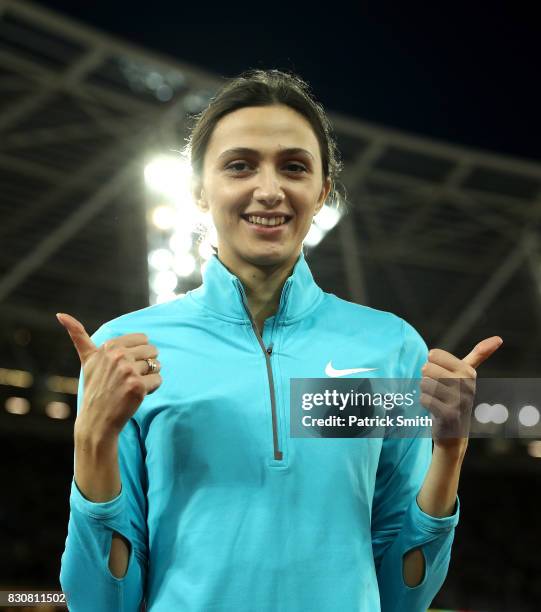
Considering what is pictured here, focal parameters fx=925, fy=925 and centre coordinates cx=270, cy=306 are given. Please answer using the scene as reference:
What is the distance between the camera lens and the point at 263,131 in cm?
227

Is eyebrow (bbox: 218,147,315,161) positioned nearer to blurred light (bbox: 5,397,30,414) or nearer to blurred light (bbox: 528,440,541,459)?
blurred light (bbox: 5,397,30,414)

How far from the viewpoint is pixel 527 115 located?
592 inches

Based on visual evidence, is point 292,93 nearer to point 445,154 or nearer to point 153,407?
point 153,407

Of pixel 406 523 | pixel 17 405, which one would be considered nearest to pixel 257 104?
pixel 406 523

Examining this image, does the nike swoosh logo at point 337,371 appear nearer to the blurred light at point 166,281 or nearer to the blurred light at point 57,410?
the blurred light at point 166,281

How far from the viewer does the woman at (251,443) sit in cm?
195

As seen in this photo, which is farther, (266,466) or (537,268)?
(537,268)

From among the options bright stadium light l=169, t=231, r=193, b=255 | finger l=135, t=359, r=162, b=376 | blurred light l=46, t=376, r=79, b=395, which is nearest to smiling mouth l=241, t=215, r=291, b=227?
finger l=135, t=359, r=162, b=376

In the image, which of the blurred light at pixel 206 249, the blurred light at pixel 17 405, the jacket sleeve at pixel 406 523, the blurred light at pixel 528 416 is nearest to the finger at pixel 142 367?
the blurred light at pixel 206 249

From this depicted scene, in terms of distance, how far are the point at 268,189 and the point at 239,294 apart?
274 mm

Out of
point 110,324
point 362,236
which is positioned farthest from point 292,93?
point 362,236

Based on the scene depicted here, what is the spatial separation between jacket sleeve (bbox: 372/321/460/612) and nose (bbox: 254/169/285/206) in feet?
1.63

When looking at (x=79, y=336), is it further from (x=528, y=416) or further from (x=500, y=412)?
(x=528, y=416)

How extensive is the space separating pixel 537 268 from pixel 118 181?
387 inches
